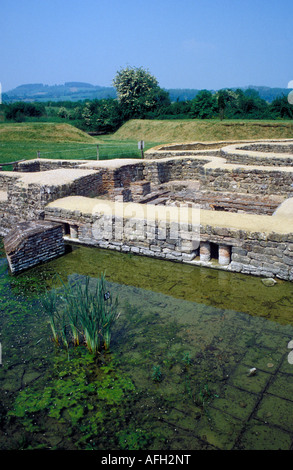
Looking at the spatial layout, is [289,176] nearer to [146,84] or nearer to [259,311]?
[259,311]

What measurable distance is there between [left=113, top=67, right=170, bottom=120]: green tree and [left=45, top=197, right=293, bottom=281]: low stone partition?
3314 centimetres

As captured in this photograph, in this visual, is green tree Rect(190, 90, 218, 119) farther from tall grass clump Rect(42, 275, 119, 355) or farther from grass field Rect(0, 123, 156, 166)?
tall grass clump Rect(42, 275, 119, 355)

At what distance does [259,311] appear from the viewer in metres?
5.32

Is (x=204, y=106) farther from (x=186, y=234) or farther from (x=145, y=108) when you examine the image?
(x=186, y=234)

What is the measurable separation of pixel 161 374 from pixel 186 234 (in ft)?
10.6

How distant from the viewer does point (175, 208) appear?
25.2 feet

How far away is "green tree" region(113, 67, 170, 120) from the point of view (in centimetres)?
3969

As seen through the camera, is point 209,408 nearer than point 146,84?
Yes

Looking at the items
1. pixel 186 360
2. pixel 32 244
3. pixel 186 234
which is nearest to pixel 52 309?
pixel 186 360
